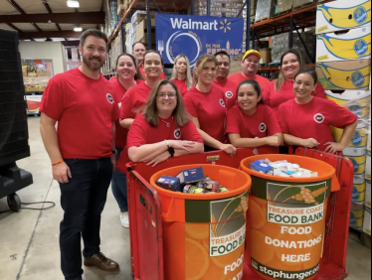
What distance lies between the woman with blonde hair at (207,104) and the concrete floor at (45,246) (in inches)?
52.6

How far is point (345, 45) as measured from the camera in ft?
9.29

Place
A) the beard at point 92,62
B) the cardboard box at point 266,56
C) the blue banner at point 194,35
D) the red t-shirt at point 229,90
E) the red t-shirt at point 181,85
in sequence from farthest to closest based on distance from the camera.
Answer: the cardboard box at point 266,56, the blue banner at point 194,35, the red t-shirt at point 181,85, the red t-shirt at point 229,90, the beard at point 92,62

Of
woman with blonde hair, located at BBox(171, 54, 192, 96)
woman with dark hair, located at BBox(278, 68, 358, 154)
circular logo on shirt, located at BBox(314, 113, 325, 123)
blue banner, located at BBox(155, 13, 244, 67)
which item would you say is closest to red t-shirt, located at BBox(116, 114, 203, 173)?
woman with dark hair, located at BBox(278, 68, 358, 154)

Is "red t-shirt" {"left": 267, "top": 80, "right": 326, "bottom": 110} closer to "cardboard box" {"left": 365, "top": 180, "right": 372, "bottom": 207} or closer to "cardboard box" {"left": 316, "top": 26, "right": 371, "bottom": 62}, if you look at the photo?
"cardboard box" {"left": 316, "top": 26, "right": 371, "bottom": 62}

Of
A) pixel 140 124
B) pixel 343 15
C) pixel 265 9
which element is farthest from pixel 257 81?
pixel 265 9

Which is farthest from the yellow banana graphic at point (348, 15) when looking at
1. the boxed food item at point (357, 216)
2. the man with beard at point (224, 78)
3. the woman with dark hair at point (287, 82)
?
the boxed food item at point (357, 216)

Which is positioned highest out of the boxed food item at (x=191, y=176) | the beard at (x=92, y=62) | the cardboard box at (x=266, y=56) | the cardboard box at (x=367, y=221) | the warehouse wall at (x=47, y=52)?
the warehouse wall at (x=47, y=52)

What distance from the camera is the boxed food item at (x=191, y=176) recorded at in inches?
70.5

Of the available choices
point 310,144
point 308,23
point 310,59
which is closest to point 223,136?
point 310,144

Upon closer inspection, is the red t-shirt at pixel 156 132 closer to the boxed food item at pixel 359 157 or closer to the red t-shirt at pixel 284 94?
the red t-shirt at pixel 284 94

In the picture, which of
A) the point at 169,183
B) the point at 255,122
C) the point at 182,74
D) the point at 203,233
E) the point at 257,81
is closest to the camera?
the point at 203,233

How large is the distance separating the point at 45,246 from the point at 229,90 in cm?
236

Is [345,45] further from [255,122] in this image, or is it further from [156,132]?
[156,132]

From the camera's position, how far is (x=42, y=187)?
4543mm
